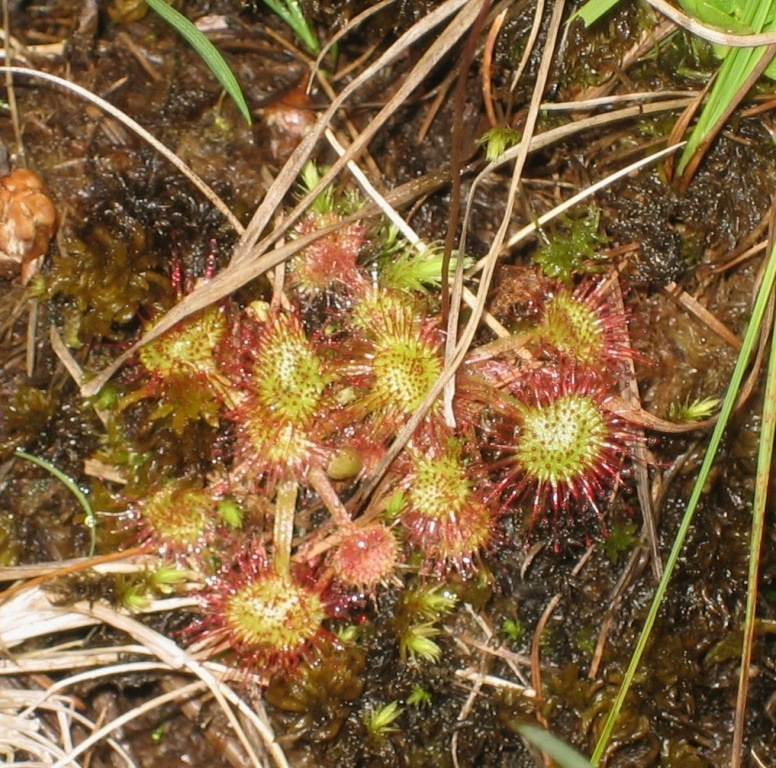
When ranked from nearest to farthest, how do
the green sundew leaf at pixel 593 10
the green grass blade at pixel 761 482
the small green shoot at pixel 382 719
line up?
the green grass blade at pixel 761 482
the green sundew leaf at pixel 593 10
the small green shoot at pixel 382 719

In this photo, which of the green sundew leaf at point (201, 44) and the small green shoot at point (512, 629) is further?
the small green shoot at point (512, 629)

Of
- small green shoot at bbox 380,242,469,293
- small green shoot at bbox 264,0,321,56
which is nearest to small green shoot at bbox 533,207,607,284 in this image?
small green shoot at bbox 380,242,469,293

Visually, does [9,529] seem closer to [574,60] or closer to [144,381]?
[144,381]

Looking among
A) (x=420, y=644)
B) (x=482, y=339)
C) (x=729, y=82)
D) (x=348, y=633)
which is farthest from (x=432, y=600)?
(x=729, y=82)

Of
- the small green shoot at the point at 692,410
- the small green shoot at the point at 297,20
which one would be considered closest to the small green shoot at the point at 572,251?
the small green shoot at the point at 692,410

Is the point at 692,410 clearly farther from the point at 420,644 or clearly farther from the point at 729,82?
the point at 420,644

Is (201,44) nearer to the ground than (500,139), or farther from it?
farther from it

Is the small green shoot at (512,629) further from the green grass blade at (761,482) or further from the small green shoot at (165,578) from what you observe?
the small green shoot at (165,578)
